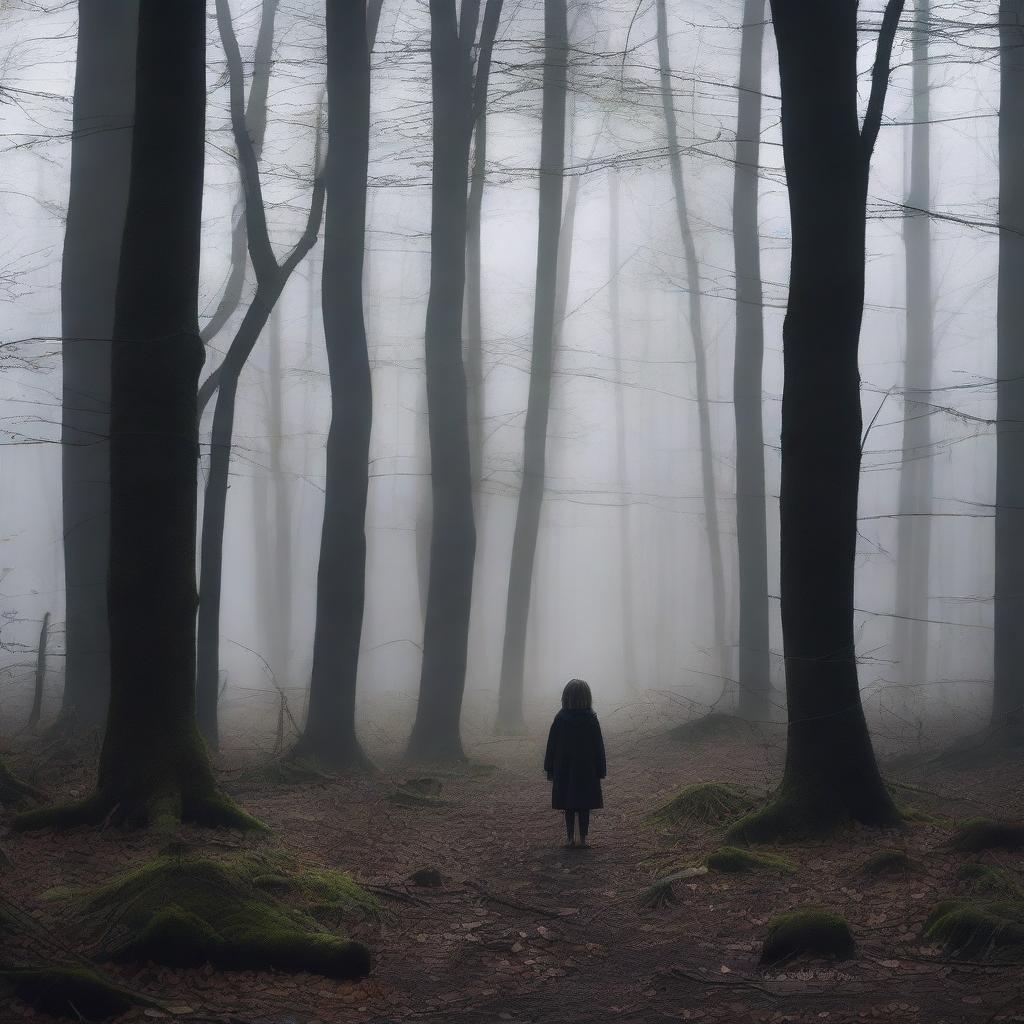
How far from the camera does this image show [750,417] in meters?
17.4

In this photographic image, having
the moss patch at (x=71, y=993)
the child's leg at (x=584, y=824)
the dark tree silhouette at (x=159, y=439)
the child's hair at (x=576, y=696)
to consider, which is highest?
the dark tree silhouette at (x=159, y=439)

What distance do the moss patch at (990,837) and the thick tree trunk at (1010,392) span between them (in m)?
6.00

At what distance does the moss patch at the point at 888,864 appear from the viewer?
643 centimetres

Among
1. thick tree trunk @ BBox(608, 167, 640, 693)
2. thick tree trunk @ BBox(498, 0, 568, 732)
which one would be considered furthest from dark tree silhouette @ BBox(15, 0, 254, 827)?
thick tree trunk @ BBox(608, 167, 640, 693)

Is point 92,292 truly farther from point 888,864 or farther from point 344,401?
point 888,864

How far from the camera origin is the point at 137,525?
7.63 m

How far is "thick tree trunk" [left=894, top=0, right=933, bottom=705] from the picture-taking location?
24.4m

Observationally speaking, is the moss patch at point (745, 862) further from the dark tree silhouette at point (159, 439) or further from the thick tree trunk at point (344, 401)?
the thick tree trunk at point (344, 401)

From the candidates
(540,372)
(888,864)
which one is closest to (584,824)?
(888,864)

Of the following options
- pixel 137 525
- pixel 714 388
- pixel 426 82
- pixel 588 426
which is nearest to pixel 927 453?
pixel 714 388

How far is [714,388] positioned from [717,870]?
23663 mm

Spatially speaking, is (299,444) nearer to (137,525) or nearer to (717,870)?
(137,525)

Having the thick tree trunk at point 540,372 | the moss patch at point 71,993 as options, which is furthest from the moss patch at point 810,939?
the thick tree trunk at point 540,372

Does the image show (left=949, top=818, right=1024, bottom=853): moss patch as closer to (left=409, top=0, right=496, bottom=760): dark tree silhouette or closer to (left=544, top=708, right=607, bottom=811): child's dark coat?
(left=544, top=708, right=607, bottom=811): child's dark coat
